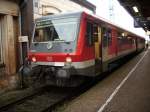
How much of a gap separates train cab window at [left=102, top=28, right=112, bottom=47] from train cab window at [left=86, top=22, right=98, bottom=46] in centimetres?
119

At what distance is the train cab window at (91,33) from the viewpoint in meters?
10.6

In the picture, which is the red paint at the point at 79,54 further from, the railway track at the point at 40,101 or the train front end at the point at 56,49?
the railway track at the point at 40,101

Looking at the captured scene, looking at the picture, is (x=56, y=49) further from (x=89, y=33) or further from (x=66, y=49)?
(x=89, y=33)

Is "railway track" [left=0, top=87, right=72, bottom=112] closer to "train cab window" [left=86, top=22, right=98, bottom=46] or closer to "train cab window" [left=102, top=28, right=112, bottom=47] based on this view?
"train cab window" [left=86, top=22, right=98, bottom=46]

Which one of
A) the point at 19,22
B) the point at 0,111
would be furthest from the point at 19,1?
the point at 0,111

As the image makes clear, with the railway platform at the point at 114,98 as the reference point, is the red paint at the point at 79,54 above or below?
above

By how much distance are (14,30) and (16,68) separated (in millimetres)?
1882

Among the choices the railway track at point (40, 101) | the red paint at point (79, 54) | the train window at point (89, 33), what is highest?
the train window at point (89, 33)

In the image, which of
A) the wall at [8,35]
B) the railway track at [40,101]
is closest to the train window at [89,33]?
the railway track at [40,101]

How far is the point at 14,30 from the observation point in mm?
15016

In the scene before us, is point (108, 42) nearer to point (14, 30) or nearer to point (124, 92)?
point (124, 92)

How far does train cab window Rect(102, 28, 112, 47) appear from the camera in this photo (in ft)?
41.2

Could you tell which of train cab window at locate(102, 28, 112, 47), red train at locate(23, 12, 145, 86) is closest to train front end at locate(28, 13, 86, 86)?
red train at locate(23, 12, 145, 86)

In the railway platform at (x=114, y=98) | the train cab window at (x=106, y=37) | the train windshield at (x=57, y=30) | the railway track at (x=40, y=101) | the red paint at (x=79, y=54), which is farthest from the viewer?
the train cab window at (x=106, y=37)
